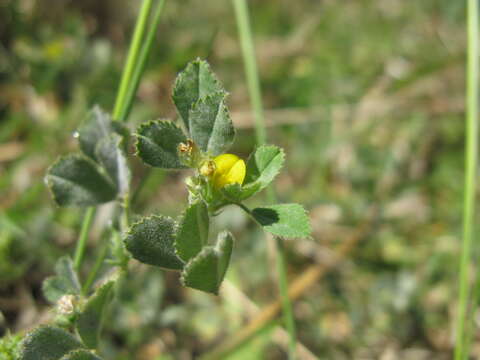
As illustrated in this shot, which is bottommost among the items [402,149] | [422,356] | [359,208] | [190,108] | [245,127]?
[422,356]

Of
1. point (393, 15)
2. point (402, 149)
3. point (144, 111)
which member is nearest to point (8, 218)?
point (144, 111)

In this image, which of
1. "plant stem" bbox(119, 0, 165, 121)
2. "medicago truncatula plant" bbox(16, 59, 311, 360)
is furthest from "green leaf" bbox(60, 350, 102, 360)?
"plant stem" bbox(119, 0, 165, 121)

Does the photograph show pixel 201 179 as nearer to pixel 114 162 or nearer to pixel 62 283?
pixel 114 162

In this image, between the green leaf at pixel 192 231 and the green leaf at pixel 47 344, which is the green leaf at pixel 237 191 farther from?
the green leaf at pixel 47 344

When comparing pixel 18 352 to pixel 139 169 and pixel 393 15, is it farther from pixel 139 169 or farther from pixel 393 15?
pixel 393 15

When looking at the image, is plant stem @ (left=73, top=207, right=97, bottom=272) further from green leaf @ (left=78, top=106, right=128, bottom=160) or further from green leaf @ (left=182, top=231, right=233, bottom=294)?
green leaf @ (left=182, top=231, right=233, bottom=294)

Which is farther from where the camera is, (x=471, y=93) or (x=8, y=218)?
(x=8, y=218)

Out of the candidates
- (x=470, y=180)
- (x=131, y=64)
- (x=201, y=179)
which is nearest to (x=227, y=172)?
(x=201, y=179)
